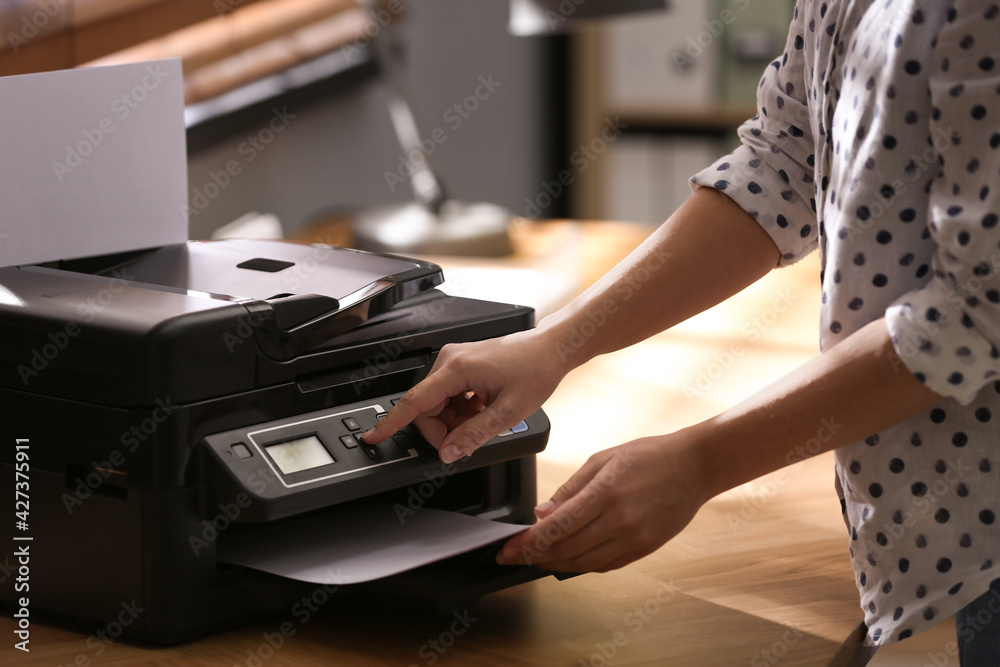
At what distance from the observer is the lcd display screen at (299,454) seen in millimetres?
838

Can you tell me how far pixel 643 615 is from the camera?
956 millimetres

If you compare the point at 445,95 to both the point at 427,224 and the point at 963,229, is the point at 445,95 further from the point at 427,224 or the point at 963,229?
the point at 963,229

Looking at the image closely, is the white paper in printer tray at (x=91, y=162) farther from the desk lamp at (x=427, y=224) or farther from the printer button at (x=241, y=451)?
the desk lamp at (x=427, y=224)

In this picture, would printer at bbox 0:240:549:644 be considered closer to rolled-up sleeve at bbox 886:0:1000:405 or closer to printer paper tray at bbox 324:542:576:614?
printer paper tray at bbox 324:542:576:614

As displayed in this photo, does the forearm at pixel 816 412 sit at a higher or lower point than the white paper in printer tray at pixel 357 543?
higher

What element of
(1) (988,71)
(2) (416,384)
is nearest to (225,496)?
(2) (416,384)

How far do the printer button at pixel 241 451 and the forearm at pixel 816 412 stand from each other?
0.33 m

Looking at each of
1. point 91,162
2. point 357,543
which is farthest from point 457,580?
point 91,162

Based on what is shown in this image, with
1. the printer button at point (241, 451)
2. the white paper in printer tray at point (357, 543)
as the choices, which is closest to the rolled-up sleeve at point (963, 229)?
the white paper in printer tray at point (357, 543)

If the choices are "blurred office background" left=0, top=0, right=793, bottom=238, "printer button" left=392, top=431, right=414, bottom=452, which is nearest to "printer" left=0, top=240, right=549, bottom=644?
"printer button" left=392, top=431, right=414, bottom=452

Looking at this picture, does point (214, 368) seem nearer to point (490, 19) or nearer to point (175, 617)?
point (175, 617)

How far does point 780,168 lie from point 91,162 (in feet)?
2.12

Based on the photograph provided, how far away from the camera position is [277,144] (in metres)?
2.73

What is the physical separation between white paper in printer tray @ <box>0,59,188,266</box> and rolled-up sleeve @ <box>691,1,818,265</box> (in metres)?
0.54
